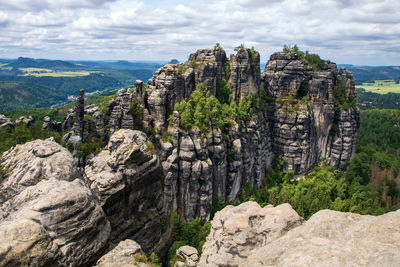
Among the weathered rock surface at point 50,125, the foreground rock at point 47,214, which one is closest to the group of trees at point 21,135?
the weathered rock surface at point 50,125

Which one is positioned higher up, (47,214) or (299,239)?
(47,214)

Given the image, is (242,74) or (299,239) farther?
(242,74)

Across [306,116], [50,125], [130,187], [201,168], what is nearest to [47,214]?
[130,187]

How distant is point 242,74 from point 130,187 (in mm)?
46533

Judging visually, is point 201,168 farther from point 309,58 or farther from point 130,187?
point 309,58

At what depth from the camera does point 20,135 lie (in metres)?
44.7

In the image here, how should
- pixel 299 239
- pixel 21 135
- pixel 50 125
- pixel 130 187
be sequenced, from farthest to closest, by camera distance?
pixel 50 125, pixel 21 135, pixel 130 187, pixel 299 239

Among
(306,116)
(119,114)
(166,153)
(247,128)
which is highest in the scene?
(119,114)

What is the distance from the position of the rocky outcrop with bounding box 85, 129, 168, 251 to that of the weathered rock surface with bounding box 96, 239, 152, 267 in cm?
294

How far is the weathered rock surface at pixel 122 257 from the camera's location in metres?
13.2

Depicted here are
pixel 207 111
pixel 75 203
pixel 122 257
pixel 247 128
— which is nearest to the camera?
pixel 75 203

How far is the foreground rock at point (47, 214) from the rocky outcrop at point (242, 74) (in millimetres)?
47735

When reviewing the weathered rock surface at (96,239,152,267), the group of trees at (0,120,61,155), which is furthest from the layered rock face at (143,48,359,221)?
the weathered rock surface at (96,239,152,267)

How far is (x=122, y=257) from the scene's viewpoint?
13602 mm
